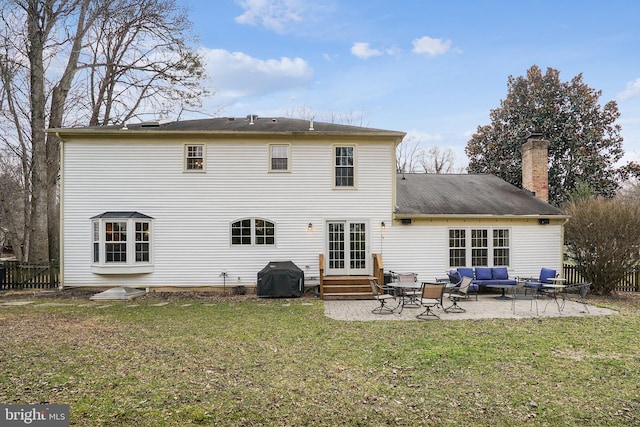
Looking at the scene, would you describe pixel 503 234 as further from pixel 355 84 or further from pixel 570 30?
pixel 355 84

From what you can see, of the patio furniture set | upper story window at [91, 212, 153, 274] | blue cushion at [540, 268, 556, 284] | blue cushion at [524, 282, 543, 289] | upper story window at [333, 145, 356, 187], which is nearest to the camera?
the patio furniture set

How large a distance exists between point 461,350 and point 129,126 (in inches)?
536

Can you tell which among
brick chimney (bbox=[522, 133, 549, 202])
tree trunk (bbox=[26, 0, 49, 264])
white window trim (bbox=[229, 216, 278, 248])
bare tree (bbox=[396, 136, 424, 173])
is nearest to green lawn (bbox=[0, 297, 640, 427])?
white window trim (bbox=[229, 216, 278, 248])

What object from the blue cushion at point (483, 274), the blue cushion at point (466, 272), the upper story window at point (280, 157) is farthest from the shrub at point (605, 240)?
the upper story window at point (280, 157)

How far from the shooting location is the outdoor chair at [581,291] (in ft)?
34.7

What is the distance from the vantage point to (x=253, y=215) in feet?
44.4

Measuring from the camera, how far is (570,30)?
615 inches

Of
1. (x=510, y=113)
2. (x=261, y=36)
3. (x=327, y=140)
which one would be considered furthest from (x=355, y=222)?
(x=510, y=113)

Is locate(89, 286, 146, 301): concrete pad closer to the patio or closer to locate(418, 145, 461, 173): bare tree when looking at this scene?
the patio

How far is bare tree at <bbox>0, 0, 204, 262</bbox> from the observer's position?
16656 millimetres

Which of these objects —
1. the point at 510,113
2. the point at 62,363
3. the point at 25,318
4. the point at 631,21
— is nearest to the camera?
the point at 62,363

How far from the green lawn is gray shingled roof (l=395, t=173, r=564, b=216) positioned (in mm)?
5500

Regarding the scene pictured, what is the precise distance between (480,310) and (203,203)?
9.94 m

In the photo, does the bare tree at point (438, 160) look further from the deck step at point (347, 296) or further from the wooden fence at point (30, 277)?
the wooden fence at point (30, 277)
